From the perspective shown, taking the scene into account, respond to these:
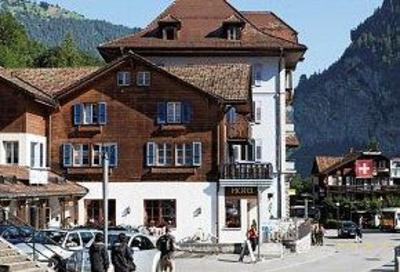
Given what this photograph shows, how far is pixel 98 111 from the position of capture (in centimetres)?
5444

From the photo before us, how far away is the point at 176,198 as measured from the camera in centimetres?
5334

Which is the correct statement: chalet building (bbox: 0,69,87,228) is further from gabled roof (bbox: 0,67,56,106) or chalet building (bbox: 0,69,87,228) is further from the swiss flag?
the swiss flag

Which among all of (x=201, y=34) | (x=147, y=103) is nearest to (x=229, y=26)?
(x=201, y=34)

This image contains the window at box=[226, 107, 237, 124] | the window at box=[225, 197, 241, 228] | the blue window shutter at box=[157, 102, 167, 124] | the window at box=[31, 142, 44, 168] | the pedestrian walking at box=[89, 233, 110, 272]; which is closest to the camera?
the pedestrian walking at box=[89, 233, 110, 272]

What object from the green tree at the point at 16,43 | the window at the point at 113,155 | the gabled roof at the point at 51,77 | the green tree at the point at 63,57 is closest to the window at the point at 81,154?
the window at the point at 113,155

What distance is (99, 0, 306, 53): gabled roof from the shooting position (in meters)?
69.1

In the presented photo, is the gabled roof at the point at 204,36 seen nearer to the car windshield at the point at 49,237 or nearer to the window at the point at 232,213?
the window at the point at 232,213

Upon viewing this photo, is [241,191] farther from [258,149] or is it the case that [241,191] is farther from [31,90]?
[258,149]

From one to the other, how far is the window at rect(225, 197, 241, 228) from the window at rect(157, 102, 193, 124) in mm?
4778

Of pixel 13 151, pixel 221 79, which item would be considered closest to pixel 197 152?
pixel 221 79

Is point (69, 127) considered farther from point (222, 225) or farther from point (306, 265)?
point (306, 265)

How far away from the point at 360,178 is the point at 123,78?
91038mm

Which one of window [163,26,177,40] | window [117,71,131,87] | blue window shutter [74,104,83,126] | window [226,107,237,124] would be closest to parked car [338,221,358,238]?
window [163,26,177,40]

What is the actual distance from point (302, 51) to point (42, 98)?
24.1 meters
